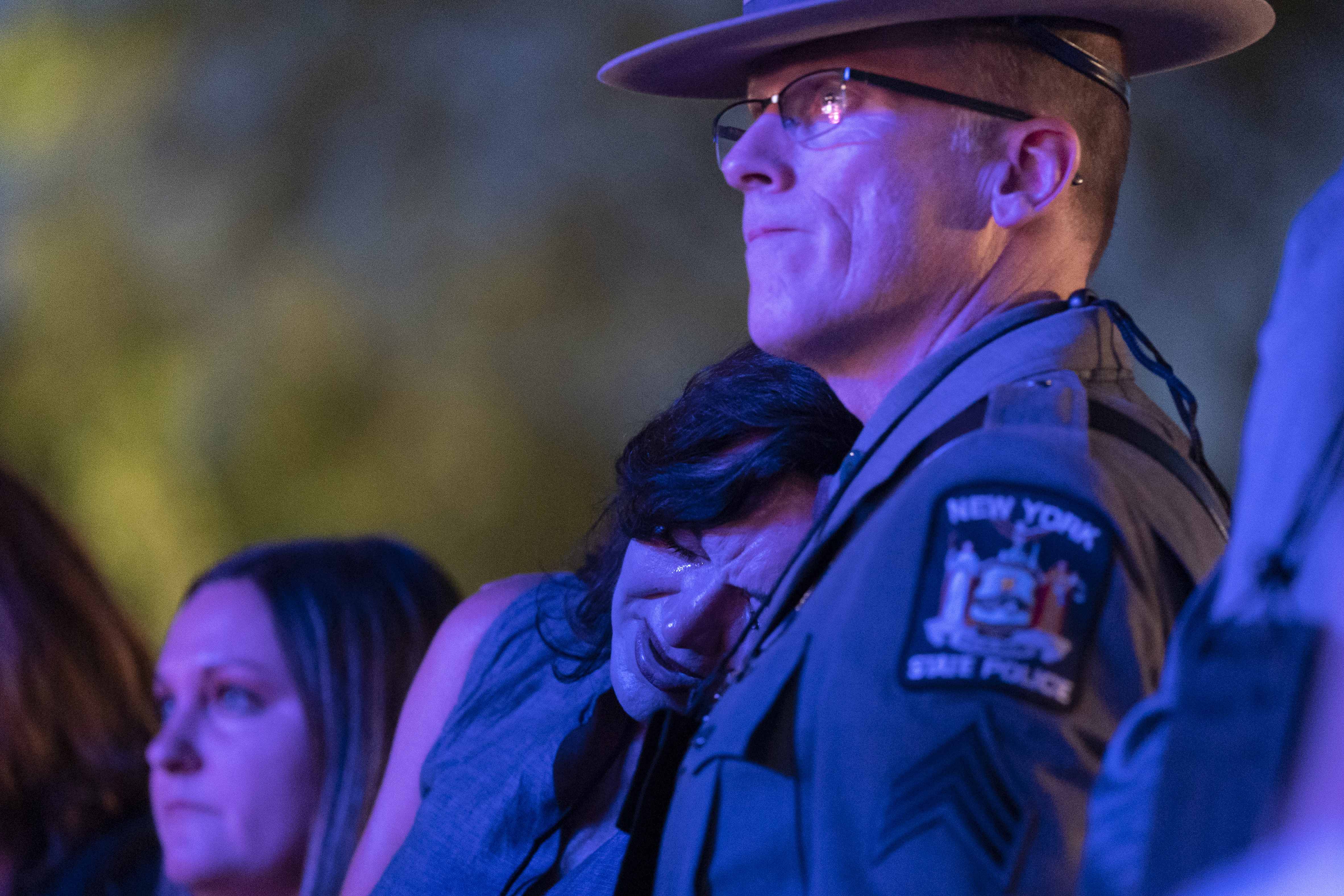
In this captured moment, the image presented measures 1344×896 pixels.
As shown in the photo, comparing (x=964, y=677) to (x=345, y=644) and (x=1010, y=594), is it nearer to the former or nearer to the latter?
(x=1010, y=594)

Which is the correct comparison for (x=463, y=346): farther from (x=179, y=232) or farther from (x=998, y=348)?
(x=998, y=348)

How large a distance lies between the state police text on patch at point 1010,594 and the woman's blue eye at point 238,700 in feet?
4.35

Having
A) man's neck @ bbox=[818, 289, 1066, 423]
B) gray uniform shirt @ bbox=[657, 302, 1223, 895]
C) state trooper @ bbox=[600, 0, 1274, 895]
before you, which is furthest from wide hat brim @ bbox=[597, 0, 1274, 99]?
gray uniform shirt @ bbox=[657, 302, 1223, 895]

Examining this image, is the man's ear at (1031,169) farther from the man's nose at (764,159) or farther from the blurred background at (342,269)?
the blurred background at (342,269)

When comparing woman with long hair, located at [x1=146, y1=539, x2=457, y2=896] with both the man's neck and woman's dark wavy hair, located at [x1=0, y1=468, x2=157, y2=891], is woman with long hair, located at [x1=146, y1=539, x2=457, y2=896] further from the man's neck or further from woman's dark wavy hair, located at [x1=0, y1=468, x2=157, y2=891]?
the man's neck

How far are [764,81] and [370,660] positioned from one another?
1.11 m

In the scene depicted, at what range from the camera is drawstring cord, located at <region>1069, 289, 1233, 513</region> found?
119cm

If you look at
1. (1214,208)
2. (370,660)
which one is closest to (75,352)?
(370,660)

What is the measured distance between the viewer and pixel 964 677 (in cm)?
90

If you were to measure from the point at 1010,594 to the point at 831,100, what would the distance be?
562mm

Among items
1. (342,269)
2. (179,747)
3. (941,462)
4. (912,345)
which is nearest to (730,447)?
(912,345)

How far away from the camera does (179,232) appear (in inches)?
159

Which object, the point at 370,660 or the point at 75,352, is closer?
the point at 370,660

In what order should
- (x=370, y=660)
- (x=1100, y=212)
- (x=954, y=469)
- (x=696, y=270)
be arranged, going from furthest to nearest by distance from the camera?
(x=696, y=270) → (x=370, y=660) → (x=1100, y=212) → (x=954, y=469)
